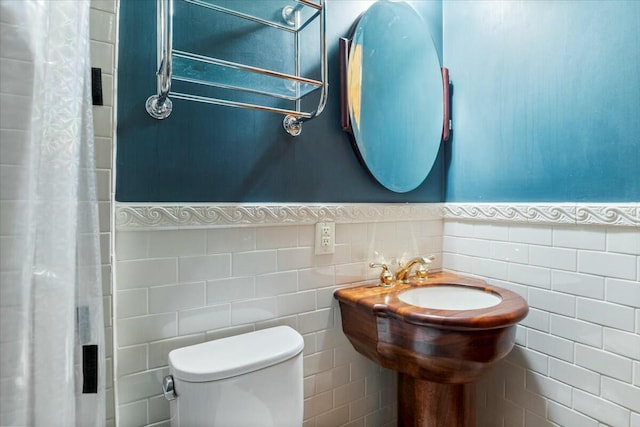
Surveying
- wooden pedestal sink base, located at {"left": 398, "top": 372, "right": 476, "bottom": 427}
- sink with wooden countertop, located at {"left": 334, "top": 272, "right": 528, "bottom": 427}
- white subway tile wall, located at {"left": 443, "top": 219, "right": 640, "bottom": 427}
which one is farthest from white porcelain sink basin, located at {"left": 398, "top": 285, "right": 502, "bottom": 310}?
wooden pedestal sink base, located at {"left": 398, "top": 372, "right": 476, "bottom": 427}

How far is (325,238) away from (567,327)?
0.87m

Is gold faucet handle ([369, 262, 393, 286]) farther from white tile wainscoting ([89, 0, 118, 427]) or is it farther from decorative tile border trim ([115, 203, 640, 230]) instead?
white tile wainscoting ([89, 0, 118, 427])

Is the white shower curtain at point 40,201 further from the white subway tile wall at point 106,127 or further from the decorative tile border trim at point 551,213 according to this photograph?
the decorative tile border trim at point 551,213

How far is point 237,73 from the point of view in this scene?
1.00 meters

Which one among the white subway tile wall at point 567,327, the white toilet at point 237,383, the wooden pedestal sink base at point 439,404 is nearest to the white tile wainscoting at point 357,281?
the white subway tile wall at point 567,327

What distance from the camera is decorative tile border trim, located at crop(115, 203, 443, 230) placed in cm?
90

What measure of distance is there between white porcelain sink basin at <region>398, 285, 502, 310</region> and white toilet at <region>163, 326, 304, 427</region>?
53 cm

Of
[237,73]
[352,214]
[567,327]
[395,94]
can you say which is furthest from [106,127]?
[567,327]

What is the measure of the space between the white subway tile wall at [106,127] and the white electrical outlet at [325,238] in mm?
634

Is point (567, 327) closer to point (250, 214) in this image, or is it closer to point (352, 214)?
point (352, 214)

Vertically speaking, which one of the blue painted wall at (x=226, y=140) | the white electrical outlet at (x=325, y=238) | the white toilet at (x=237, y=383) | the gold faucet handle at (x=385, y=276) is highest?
the blue painted wall at (x=226, y=140)

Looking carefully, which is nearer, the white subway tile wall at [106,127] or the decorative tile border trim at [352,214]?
the white subway tile wall at [106,127]

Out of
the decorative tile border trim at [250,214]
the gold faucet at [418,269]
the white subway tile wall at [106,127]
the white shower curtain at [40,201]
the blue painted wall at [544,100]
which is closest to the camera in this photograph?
the white shower curtain at [40,201]

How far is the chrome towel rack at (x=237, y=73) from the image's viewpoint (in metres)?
0.84
